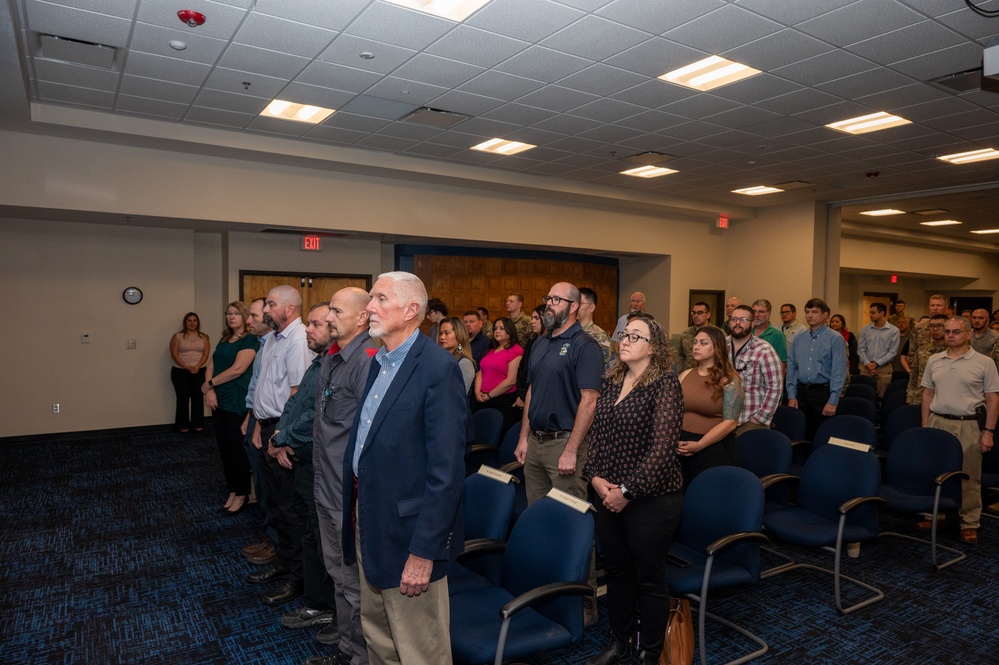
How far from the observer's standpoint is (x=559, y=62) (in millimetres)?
4809

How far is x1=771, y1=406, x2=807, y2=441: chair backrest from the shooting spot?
5078 mm

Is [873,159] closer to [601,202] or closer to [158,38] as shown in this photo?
[601,202]

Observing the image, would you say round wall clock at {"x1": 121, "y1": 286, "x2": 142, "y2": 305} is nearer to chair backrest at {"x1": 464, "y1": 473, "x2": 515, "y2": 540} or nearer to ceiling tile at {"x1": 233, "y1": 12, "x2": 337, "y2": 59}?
ceiling tile at {"x1": 233, "y1": 12, "x2": 337, "y2": 59}

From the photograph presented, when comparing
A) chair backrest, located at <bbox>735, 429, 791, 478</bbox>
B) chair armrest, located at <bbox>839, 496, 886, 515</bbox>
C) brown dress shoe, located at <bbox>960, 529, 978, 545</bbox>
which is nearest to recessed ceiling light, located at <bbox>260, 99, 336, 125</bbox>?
chair backrest, located at <bbox>735, 429, 791, 478</bbox>

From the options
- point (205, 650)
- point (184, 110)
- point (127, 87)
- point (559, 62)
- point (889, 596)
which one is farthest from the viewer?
point (184, 110)

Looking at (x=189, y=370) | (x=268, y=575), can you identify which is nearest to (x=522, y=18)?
(x=268, y=575)

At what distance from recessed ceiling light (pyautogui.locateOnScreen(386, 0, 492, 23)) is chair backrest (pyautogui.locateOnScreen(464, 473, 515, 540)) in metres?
2.92

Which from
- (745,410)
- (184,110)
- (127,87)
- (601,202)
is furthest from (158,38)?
(601,202)

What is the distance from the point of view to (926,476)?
162 inches

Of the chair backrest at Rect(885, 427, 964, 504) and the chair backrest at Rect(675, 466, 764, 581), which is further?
the chair backrest at Rect(885, 427, 964, 504)

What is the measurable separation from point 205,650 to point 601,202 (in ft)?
29.0

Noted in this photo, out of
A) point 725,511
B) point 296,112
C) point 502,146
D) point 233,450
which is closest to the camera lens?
point 725,511

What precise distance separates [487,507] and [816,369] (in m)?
4.35

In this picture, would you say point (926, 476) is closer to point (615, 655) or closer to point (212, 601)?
point (615, 655)
